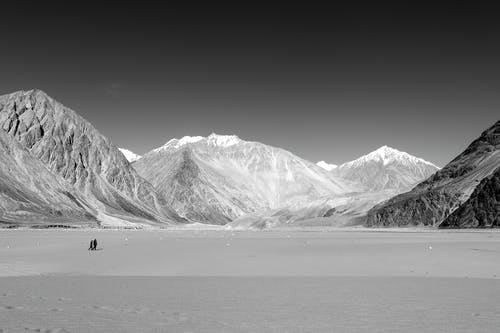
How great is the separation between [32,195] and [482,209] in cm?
12675

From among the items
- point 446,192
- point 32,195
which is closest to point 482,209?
point 446,192

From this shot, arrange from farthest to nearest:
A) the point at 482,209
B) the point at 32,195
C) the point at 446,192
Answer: the point at 32,195
the point at 446,192
the point at 482,209

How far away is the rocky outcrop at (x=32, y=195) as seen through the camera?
14350 cm

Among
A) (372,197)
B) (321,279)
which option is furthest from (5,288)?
(372,197)

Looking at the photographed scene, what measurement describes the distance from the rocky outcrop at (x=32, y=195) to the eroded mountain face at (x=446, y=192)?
8439cm

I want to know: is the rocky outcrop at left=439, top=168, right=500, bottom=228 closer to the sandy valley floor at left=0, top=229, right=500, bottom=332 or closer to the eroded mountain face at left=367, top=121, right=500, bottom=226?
the eroded mountain face at left=367, top=121, right=500, bottom=226

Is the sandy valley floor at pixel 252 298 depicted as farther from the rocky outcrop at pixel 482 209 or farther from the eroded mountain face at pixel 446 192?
the eroded mountain face at pixel 446 192

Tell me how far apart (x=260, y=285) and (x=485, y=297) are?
24.7ft

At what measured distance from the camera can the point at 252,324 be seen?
12.2m

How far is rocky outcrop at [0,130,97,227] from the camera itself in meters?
144

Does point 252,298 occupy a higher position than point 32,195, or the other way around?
point 32,195

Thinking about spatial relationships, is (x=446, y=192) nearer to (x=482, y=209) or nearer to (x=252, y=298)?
(x=482, y=209)

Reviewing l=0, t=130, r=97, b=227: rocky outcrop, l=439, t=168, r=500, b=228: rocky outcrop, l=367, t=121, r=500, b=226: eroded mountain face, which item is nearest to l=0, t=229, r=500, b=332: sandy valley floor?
l=439, t=168, r=500, b=228: rocky outcrop

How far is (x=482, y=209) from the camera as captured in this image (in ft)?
318
